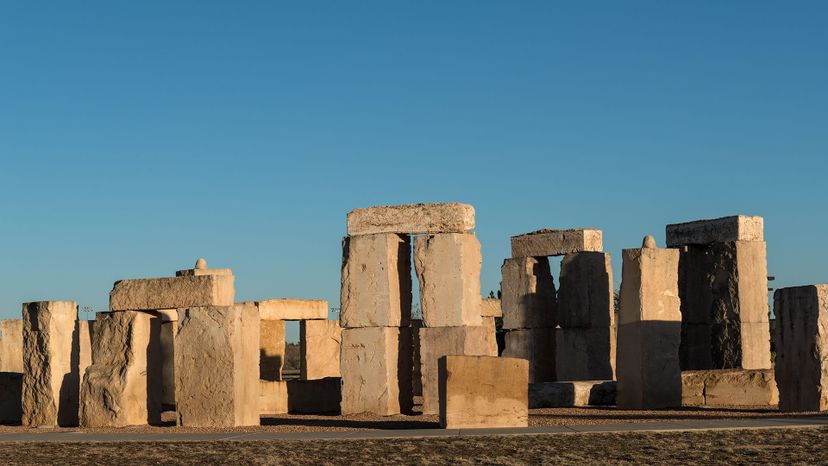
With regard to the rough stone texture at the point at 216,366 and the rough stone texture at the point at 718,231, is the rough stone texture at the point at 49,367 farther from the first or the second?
the rough stone texture at the point at 718,231

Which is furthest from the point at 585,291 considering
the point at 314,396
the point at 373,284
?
the point at 373,284

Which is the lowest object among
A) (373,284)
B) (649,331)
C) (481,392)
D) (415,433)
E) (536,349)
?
(415,433)

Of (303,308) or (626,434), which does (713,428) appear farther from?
(303,308)

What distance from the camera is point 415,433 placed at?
1288cm

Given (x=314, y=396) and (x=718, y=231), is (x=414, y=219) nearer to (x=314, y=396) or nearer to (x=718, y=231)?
(x=314, y=396)

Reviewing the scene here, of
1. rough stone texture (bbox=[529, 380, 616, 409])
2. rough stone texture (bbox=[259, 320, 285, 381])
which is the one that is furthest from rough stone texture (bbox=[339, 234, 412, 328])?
rough stone texture (bbox=[259, 320, 285, 381])

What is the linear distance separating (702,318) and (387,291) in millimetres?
7398

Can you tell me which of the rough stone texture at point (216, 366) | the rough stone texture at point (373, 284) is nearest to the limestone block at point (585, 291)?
the rough stone texture at point (373, 284)

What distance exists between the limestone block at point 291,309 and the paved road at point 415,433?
7.90 m

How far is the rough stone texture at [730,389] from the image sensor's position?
17375 millimetres

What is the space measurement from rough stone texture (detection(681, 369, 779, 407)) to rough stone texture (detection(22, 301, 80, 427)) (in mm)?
8309

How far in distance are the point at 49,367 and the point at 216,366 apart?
2.54 m

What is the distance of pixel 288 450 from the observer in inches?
453

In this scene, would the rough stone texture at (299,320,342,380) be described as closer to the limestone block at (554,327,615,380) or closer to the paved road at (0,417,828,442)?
the limestone block at (554,327,615,380)
